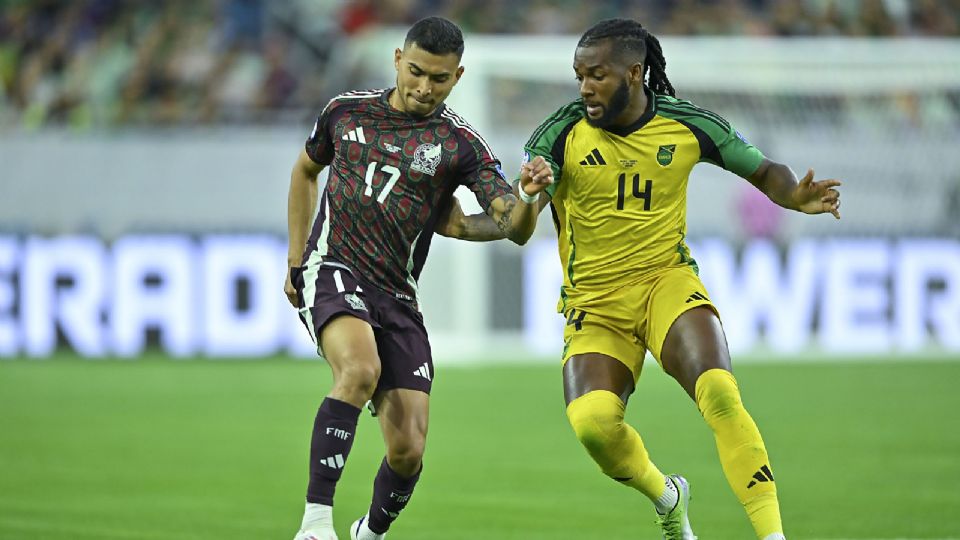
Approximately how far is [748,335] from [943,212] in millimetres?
2813

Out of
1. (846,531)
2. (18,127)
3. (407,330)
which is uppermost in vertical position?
(18,127)

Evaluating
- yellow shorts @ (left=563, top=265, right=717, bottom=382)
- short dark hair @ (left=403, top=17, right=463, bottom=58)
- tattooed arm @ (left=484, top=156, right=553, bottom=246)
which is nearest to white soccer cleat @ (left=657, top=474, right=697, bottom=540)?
yellow shorts @ (left=563, top=265, right=717, bottom=382)

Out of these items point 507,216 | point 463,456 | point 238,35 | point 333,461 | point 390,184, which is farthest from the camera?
point 238,35

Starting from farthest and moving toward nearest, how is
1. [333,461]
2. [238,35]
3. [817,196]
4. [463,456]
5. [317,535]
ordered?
[238,35] < [463,456] < [817,196] < [333,461] < [317,535]

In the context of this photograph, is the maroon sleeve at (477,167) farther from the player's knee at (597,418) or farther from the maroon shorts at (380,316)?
the player's knee at (597,418)

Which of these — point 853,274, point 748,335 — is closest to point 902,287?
point 853,274

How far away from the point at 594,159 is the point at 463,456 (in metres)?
4.23

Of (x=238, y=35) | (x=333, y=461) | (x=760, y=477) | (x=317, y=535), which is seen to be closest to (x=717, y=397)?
(x=760, y=477)

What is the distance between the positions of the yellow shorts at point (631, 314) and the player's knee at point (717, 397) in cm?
42

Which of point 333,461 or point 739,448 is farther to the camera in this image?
point 333,461

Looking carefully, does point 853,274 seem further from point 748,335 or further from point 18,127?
point 18,127

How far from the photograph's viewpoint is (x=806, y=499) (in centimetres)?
847

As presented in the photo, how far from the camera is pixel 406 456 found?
6656 millimetres

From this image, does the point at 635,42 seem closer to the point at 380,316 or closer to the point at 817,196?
the point at 817,196
